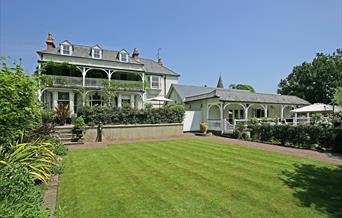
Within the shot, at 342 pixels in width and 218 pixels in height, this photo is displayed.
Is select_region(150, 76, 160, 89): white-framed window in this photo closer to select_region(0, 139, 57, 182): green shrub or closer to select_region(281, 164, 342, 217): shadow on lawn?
select_region(0, 139, 57, 182): green shrub

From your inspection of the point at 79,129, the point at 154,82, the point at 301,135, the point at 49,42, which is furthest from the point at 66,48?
the point at 301,135

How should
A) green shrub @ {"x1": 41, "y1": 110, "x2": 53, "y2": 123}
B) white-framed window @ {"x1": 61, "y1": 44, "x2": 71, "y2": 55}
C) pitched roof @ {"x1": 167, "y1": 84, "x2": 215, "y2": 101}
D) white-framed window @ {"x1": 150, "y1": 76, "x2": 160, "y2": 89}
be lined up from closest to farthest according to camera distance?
1. green shrub @ {"x1": 41, "y1": 110, "x2": 53, "y2": 123}
2. white-framed window @ {"x1": 61, "y1": 44, "x2": 71, "y2": 55}
3. pitched roof @ {"x1": 167, "y1": 84, "x2": 215, "y2": 101}
4. white-framed window @ {"x1": 150, "y1": 76, "x2": 160, "y2": 89}

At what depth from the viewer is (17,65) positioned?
17.6 feet

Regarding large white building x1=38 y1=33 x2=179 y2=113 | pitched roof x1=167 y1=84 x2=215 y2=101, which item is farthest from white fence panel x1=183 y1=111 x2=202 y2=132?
large white building x1=38 y1=33 x2=179 y2=113

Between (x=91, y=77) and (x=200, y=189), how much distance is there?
72.5 feet

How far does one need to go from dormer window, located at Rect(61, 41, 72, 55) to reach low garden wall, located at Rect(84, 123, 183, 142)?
39.2ft

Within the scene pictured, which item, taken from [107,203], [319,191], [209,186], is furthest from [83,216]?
[319,191]

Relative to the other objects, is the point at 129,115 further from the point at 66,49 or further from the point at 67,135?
the point at 66,49

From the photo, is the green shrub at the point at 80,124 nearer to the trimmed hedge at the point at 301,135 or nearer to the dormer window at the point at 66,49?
the dormer window at the point at 66,49

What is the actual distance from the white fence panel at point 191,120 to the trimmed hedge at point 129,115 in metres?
2.14

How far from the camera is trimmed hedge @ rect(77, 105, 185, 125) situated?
14914 millimetres

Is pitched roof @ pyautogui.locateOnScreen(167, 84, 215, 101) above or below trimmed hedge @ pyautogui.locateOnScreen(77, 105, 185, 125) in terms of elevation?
above

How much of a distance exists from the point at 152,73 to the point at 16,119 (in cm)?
2222

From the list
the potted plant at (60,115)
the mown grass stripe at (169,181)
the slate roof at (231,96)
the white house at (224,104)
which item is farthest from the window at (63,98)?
the mown grass stripe at (169,181)
